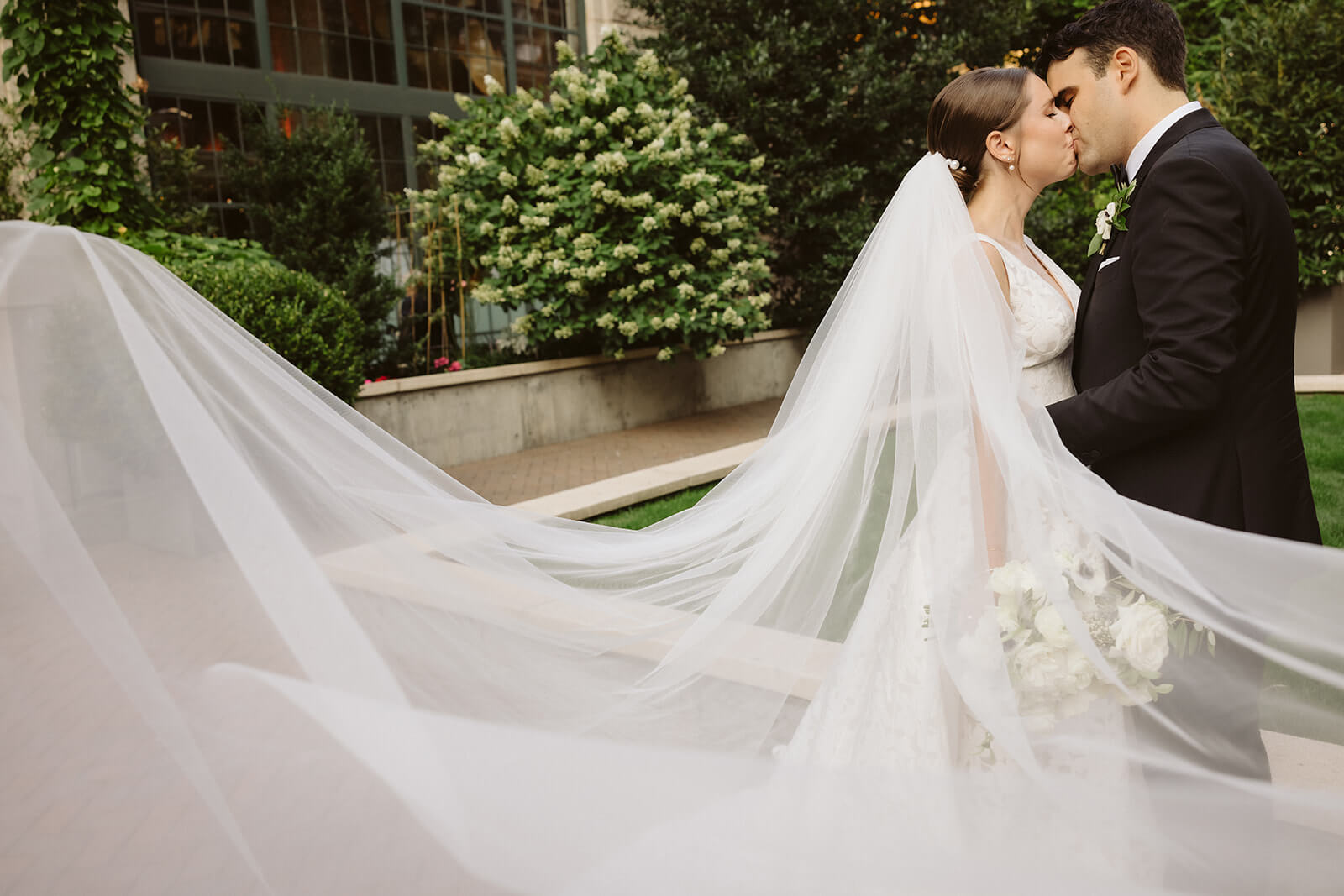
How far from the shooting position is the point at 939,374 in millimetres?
2422

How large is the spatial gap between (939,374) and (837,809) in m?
1.11

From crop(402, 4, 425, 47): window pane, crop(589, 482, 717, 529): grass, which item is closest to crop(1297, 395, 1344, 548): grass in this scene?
crop(589, 482, 717, 529): grass

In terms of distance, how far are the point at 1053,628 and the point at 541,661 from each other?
144 centimetres

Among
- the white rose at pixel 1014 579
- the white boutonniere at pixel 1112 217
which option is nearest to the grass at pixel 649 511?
the white boutonniere at pixel 1112 217

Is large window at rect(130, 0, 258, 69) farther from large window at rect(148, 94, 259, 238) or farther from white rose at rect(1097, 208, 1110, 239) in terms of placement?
white rose at rect(1097, 208, 1110, 239)

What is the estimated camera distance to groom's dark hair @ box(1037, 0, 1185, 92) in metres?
2.22

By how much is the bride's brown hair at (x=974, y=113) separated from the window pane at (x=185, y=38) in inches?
432

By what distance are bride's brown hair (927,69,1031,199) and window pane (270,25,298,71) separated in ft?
36.6

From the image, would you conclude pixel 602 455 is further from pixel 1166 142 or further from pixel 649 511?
pixel 1166 142

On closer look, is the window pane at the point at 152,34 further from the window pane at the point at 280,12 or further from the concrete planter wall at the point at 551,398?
the concrete planter wall at the point at 551,398

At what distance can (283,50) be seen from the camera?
11641 millimetres

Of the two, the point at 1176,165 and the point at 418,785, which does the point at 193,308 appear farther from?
the point at 1176,165

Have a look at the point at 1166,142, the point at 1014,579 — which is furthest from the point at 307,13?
the point at 1014,579

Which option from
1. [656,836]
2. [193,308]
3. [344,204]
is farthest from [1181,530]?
[344,204]
